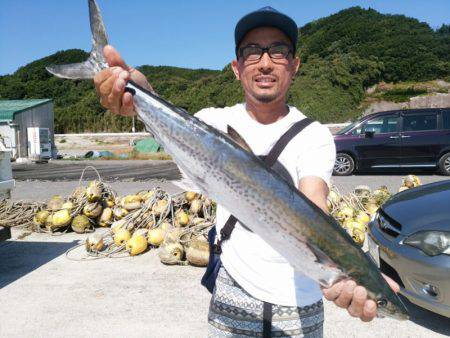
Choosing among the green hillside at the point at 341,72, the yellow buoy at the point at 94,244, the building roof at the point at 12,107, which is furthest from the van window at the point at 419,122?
the building roof at the point at 12,107

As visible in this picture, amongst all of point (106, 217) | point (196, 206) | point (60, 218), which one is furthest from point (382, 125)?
point (60, 218)

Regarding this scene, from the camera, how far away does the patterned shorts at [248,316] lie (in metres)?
2.07

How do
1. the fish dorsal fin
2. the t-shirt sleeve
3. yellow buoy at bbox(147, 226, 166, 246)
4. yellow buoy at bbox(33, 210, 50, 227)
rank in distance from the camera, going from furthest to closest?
yellow buoy at bbox(33, 210, 50, 227) → yellow buoy at bbox(147, 226, 166, 246) → the t-shirt sleeve → the fish dorsal fin

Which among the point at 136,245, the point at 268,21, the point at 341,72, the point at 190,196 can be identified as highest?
the point at 341,72

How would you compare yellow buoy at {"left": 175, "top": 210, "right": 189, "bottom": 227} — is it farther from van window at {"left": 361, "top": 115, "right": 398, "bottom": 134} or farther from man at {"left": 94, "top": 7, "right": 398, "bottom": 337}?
van window at {"left": 361, "top": 115, "right": 398, "bottom": 134}

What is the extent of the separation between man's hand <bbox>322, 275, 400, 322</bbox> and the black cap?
1244mm

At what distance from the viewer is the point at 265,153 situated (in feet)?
6.95

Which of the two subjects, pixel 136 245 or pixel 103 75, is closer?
pixel 103 75

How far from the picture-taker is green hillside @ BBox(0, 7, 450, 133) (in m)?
47.0

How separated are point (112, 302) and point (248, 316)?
3.11 metres

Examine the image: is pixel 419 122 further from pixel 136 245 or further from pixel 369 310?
pixel 369 310

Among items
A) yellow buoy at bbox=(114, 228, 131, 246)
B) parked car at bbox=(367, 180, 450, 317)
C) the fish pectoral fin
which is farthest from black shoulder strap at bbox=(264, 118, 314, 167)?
yellow buoy at bbox=(114, 228, 131, 246)

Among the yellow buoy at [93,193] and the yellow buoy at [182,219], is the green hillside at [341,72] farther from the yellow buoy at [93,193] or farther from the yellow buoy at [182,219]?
the yellow buoy at [182,219]

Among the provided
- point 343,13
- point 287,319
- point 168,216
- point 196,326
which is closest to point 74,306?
point 196,326
